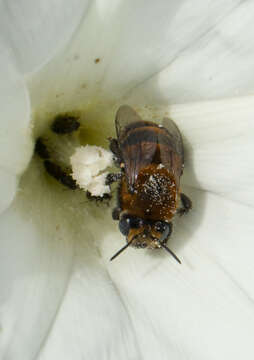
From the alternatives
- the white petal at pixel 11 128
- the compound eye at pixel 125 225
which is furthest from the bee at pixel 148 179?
the white petal at pixel 11 128

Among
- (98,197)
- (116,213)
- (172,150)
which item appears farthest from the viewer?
(98,197)

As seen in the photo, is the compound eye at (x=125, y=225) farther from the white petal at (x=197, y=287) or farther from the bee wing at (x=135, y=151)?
the white petal at (x=197, y=287)

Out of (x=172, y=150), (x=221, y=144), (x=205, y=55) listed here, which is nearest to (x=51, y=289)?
(x=172, y=150)

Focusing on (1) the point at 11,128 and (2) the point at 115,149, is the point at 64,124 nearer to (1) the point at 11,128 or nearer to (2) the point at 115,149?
(2) the point at 115,149

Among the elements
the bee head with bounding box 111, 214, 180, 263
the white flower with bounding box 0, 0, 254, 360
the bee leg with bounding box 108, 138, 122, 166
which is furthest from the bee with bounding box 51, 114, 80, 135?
the bee head with bounding box 111, 214, 180, 263

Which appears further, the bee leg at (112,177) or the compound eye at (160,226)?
the bee leg at (112,177)

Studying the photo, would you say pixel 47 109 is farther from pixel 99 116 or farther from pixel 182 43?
pixel 182 43
